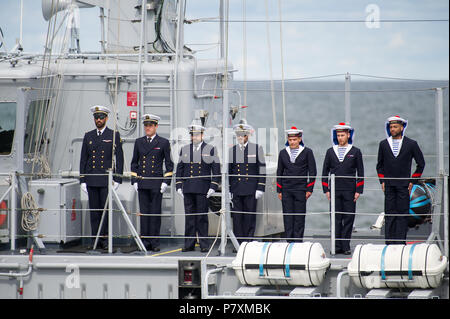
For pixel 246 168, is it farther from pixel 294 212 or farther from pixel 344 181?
pixel 344 181

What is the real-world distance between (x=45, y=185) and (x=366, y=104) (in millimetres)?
71196

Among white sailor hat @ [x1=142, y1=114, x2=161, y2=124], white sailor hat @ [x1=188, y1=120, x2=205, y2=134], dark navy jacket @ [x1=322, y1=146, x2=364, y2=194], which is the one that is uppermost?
white sailor hat @ [x1=142, y1=114, x2=161, y2=124]

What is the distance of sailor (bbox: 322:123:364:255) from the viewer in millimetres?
8922

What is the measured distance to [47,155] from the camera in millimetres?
9953

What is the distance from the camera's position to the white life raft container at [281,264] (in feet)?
26.0

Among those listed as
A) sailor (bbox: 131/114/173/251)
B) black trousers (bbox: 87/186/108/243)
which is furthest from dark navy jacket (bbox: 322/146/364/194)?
black trousers (bbox: 87/186/108/243)

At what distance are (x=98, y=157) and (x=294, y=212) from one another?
2457 millimetres

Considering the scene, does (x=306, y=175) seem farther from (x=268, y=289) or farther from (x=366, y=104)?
(x=366, y=104)

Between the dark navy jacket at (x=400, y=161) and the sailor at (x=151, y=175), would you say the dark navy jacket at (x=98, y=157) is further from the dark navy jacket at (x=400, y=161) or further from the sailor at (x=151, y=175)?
the dark navy jacket at (x=400, y=161)

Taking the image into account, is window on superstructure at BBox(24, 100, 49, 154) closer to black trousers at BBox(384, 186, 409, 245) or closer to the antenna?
the antenna

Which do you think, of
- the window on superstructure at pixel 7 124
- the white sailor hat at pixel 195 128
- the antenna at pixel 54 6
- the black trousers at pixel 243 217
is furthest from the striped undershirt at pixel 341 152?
the antenna at pixel 54 6

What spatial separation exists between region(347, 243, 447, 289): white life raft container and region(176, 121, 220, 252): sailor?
202cm

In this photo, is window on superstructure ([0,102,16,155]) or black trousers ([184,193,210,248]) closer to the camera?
black trousers ([184,193,210,248])
